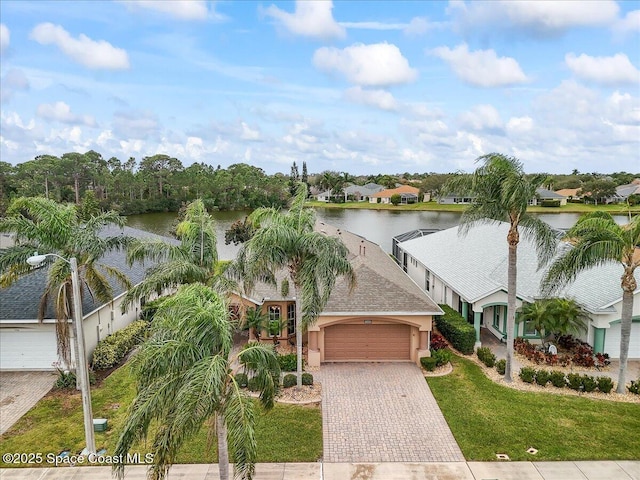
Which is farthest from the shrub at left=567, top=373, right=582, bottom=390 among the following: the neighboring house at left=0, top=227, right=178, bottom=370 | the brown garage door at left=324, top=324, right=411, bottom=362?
the neighboring house at left=0, top=227, right=178, bottom=370

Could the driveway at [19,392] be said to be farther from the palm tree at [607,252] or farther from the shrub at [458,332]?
the palm tree at [607,252]

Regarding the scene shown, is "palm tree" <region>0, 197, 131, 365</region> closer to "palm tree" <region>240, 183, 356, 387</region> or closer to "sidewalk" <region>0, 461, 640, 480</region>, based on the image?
"palm tree" <region>240, 183, 356, 387</region>

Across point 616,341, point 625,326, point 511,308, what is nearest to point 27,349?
point 511,308

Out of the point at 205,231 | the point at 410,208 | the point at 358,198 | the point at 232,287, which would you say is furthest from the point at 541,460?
the point at 358,198

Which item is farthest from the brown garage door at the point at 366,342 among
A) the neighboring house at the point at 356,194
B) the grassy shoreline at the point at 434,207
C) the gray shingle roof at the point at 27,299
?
the neighboring house at the point at 356,194

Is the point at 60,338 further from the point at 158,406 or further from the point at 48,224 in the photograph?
the point at 158,406

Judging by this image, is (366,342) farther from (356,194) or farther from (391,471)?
(356,194)
